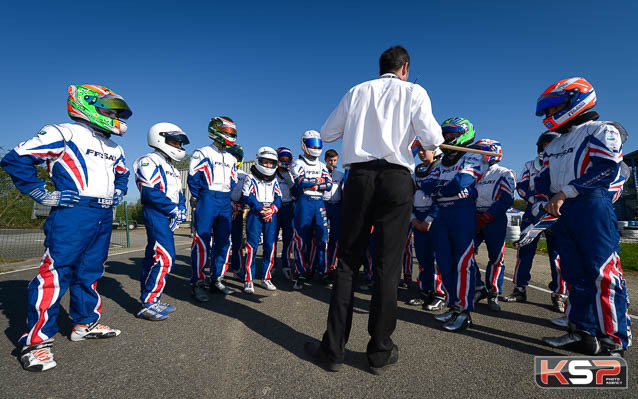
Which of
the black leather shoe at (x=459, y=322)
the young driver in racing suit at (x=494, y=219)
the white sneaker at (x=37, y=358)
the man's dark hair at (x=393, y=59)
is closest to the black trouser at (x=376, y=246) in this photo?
the man's dark hair at (x=393, y=59)

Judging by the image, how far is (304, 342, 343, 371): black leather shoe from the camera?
2244 millimetres

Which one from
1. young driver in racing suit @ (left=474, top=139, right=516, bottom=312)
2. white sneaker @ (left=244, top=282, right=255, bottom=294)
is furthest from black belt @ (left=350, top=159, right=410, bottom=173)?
white sneaker @ (left=244, top=282, right=255, bottom=294)

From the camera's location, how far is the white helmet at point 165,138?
12.1 feet

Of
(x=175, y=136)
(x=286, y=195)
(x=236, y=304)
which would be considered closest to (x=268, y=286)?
(x=236, y=304)

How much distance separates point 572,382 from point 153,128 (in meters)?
4.70

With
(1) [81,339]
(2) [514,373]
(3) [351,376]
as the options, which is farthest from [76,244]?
(2) [514,373]

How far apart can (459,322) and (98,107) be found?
4.18 meters

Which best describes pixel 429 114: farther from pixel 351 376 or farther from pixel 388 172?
pixel 351 376

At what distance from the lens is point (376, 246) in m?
2.29

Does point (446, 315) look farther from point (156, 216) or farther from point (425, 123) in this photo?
point (156, 216)

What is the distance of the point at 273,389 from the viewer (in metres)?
1.97

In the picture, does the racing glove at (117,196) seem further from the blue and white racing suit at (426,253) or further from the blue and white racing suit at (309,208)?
the blue and white racing suit at (426,253)

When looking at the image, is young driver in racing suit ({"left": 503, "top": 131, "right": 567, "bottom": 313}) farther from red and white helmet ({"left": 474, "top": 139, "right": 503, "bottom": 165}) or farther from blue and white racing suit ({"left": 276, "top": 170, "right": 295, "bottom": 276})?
blue and white racing suit ({"left": 276, "top": 170, "right": 295, "bottom": 276})

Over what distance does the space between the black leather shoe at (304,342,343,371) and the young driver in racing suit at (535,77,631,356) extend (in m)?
2.06
